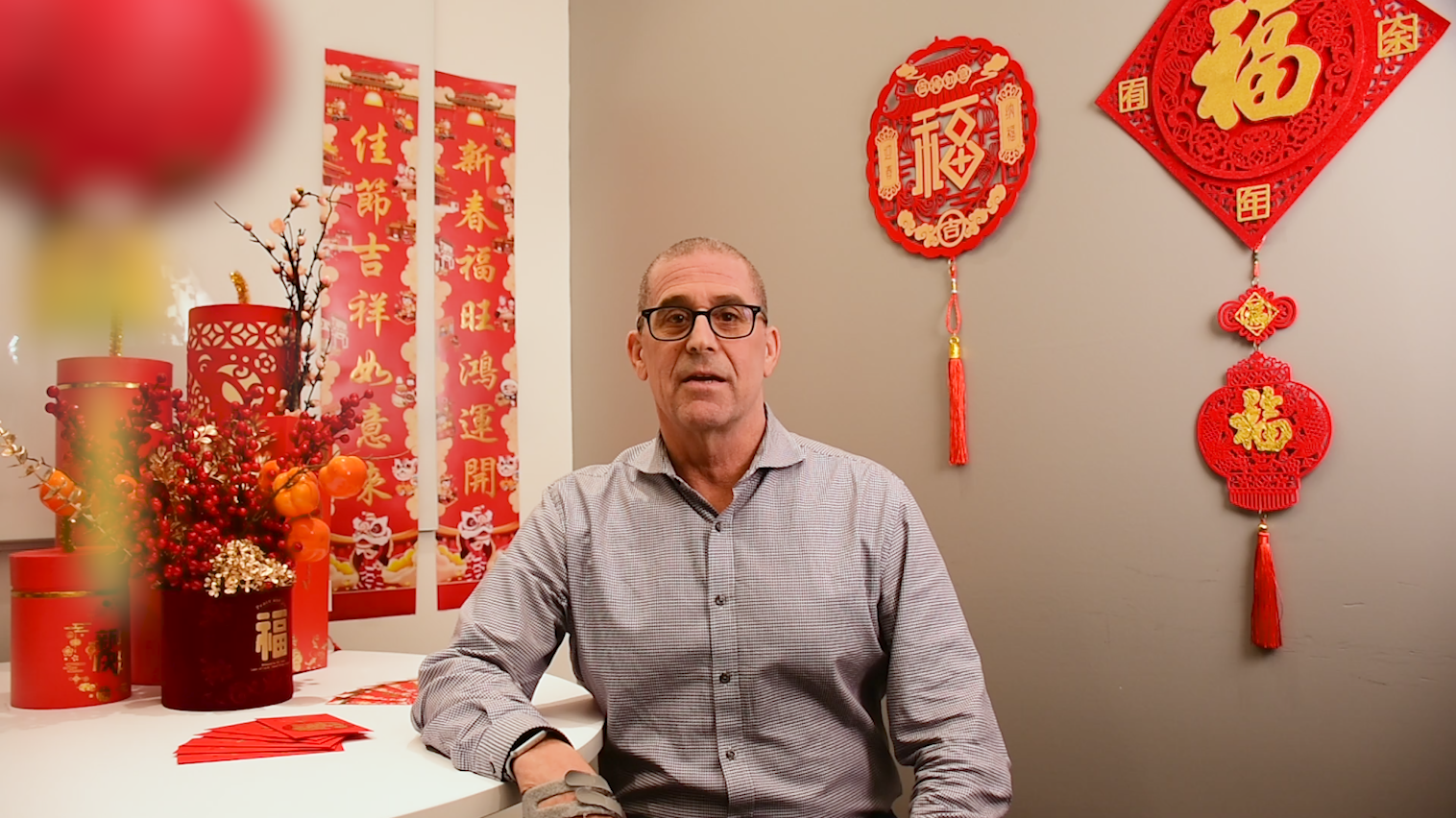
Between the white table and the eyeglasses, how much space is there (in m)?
0.60

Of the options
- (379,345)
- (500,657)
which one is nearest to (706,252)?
(500,657)

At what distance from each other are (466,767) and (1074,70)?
1.53 metres

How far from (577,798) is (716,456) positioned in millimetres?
557

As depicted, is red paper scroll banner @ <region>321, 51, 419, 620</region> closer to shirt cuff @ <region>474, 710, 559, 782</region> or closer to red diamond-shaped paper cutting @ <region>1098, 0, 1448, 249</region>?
shirt cuff @ <region>474, 710, 559, 782</region>

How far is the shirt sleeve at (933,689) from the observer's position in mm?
1241

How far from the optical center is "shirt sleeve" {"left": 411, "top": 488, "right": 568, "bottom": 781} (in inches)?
45.9

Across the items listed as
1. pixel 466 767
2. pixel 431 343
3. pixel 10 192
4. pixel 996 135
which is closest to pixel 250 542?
pixel 466 767

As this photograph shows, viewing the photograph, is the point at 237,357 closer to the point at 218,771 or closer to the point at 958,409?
the point at 218,771

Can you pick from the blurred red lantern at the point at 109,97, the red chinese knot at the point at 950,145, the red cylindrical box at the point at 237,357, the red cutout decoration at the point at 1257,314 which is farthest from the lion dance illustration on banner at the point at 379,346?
the red cutout decoration at the point at 1257,314

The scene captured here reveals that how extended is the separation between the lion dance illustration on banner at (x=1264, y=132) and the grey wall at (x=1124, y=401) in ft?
0.09

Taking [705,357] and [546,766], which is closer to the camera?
[546,766]

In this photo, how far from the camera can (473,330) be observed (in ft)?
8.16

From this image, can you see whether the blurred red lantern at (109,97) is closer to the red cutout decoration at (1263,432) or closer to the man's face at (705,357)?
the man's face at (705,357)

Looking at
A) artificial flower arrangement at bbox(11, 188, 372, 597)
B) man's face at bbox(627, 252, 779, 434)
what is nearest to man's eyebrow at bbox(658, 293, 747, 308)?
man's face at bbox(627, 252, 779, 434)
